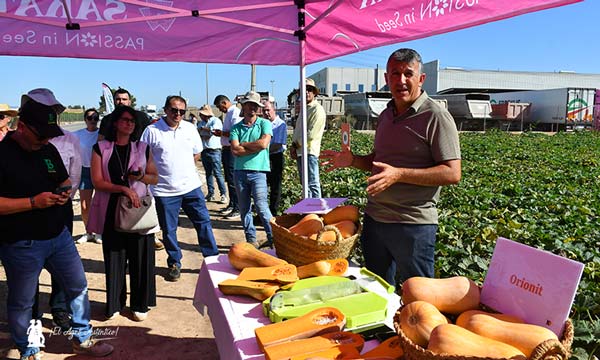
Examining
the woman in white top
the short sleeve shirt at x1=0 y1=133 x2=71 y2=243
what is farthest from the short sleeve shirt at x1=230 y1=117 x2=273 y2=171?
the short sleeve shirt at x1=0 y1=133 x2=71 y2=243

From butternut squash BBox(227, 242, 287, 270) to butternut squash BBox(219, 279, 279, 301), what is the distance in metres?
0.29

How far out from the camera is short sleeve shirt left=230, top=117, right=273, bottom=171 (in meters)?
5.30

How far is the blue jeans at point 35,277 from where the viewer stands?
2.88 metres

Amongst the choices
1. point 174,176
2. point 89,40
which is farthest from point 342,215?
point 89,40

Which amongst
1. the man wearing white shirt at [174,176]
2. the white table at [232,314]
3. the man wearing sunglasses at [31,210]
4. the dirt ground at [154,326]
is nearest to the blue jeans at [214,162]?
the dirt ground at [154,326]

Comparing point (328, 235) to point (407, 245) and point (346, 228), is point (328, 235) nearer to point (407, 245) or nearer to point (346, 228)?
point (346, 228)

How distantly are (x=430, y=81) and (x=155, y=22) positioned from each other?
58483 mm

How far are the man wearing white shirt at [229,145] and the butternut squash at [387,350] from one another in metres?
5.98

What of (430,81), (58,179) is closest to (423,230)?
(58,179)

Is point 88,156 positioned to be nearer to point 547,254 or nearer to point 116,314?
point 116,314

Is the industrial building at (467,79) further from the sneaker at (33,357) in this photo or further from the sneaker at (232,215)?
the sneaker at (33,357)

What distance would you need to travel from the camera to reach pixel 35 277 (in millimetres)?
2986

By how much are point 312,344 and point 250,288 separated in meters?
0.65

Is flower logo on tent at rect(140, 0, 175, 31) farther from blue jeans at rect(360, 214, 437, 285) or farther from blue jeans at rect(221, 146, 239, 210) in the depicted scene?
blue jeans at rect(221, 146, 239, 210)
